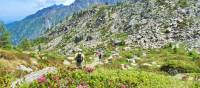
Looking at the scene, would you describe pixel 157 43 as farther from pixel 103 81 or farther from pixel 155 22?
pixel 103 81

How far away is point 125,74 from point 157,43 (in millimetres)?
134282

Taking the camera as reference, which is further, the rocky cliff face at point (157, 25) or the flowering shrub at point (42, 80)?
the rocky cliff face at point (157, 25)

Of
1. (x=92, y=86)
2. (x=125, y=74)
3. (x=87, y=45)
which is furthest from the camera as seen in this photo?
(x=87, y=45)

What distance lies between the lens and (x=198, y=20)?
158125 mm

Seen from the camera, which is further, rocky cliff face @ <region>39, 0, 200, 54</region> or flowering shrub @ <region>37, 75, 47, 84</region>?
rocky cliff face @ <region>39, 0, 200, 54</region>

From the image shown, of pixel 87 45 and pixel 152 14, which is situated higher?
pixel 152 14

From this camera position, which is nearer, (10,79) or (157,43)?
(10,79)

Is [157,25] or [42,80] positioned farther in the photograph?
[157,25]

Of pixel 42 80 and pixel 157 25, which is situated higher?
pixel 42 80

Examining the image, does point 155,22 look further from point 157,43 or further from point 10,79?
point 10,79

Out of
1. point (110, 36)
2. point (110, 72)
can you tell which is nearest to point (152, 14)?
point (110, 36)

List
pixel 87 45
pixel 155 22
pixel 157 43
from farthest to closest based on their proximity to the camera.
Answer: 1. pixel 87 45
2. pixel 155 22
3. pixel 157 43

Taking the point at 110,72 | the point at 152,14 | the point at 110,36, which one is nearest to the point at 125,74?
the point at 110,72

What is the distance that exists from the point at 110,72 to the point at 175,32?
140 meters
